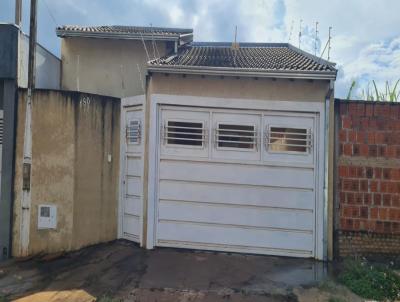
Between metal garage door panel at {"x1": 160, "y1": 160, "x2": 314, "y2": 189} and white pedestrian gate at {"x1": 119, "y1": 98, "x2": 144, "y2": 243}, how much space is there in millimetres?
675

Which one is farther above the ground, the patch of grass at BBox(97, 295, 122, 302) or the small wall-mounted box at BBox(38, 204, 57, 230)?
the small wall-mounted box at BBox(38, 204, 57, 230)

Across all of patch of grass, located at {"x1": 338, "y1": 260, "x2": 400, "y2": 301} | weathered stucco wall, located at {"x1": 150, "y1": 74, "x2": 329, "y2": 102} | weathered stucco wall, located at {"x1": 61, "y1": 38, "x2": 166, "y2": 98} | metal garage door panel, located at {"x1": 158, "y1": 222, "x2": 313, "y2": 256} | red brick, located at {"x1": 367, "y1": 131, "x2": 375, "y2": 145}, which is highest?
weathered stucco wall, located at {"x1": 61, "y1": 38, "x2": 166, "y2": 98}

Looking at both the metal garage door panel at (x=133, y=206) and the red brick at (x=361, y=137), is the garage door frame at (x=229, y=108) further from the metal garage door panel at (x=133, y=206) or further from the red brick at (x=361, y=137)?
the red brick at (x=361, y=137)

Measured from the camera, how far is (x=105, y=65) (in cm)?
967

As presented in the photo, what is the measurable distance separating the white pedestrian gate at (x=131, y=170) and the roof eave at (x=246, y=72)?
1006 millimetres

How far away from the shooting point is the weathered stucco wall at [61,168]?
706 cm

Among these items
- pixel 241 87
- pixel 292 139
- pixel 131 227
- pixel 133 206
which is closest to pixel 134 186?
pixel 133 206

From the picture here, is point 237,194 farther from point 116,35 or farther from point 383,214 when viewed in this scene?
point 116,35

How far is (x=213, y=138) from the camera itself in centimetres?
730

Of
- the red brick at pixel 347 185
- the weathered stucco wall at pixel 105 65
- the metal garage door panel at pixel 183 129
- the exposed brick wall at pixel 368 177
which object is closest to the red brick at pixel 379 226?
the exposed brick wall at pixel 368 177

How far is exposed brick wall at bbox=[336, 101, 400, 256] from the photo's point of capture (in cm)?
692

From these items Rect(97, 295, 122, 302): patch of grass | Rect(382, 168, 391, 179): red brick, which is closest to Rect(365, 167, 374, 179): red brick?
Rect(382, 168, 391, 179): red brick

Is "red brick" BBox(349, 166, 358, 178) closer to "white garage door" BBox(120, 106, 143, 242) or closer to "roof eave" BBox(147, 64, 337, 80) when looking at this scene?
"roof eave" BBox(147, 64, 337, 80)

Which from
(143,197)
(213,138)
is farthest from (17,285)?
(213,138)
